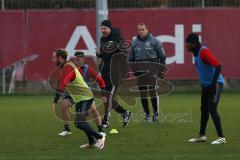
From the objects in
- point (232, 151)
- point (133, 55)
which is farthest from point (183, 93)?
point (232, 151)

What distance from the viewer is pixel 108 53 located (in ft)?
→ 48.5

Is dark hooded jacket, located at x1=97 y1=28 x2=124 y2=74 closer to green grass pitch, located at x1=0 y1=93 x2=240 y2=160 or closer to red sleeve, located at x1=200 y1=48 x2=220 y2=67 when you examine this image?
green grass pitch, located at x1=0 y1=93 x2=240 y2=160

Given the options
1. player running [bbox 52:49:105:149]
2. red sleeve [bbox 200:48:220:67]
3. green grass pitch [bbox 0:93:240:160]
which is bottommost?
green grass pitch [bbox 0:93:240:160]

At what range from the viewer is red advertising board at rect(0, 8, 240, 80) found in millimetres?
23281

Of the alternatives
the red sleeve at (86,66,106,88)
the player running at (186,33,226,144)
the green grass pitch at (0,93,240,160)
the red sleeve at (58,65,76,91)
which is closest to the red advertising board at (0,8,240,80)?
the green grass pitch at (0,93,240,160)

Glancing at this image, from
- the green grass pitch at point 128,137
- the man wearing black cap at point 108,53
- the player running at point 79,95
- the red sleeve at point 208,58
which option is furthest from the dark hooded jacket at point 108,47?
the red sleeve at point 208,58

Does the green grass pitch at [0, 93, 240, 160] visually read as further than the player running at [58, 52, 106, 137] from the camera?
No

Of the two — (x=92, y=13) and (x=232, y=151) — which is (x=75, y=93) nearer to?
(x=232, y=151)

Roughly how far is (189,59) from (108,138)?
1029 centimetres

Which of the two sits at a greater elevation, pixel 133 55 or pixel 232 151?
pixel 133 55

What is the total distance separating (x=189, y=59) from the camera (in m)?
23.3

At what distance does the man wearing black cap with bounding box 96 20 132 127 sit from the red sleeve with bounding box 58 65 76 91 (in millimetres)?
2352

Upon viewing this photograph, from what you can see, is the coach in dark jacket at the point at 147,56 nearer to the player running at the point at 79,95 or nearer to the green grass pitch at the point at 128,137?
the green grass pitch at the point at 128,137

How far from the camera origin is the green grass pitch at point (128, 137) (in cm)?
1133
